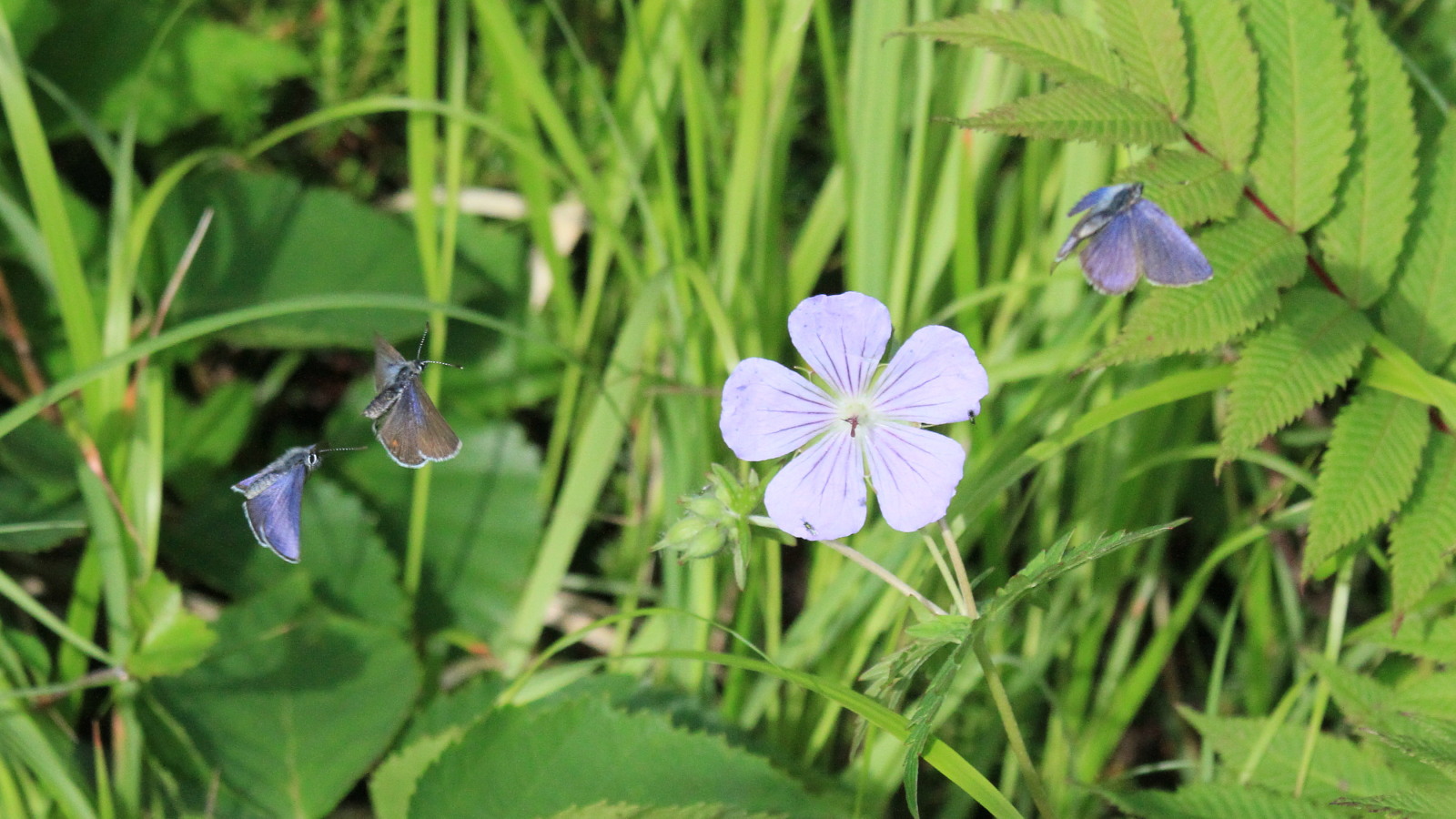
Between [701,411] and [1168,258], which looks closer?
[1168,258]

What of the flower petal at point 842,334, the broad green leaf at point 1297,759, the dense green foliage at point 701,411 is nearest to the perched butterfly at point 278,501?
the dense green foliage at point 701,411

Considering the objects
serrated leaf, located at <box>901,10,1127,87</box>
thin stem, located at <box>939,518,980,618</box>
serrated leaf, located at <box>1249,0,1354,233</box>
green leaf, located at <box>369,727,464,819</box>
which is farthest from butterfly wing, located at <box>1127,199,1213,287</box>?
green leaf, located at <box>369,727,464,819</box>

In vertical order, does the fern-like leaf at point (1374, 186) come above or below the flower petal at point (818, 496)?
above

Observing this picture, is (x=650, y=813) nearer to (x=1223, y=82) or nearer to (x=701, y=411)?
(x=701, y=411)

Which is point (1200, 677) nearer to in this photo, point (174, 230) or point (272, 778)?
point (272, 778)

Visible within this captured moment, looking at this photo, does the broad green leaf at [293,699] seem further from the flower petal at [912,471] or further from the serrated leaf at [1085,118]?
the serrated leaf at [1085,118]

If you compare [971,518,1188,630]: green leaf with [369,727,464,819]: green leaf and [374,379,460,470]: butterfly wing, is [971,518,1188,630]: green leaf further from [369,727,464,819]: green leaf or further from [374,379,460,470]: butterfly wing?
[369,727,464,819]: green leaf

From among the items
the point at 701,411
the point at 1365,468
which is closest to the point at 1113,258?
the point at 1365,468
